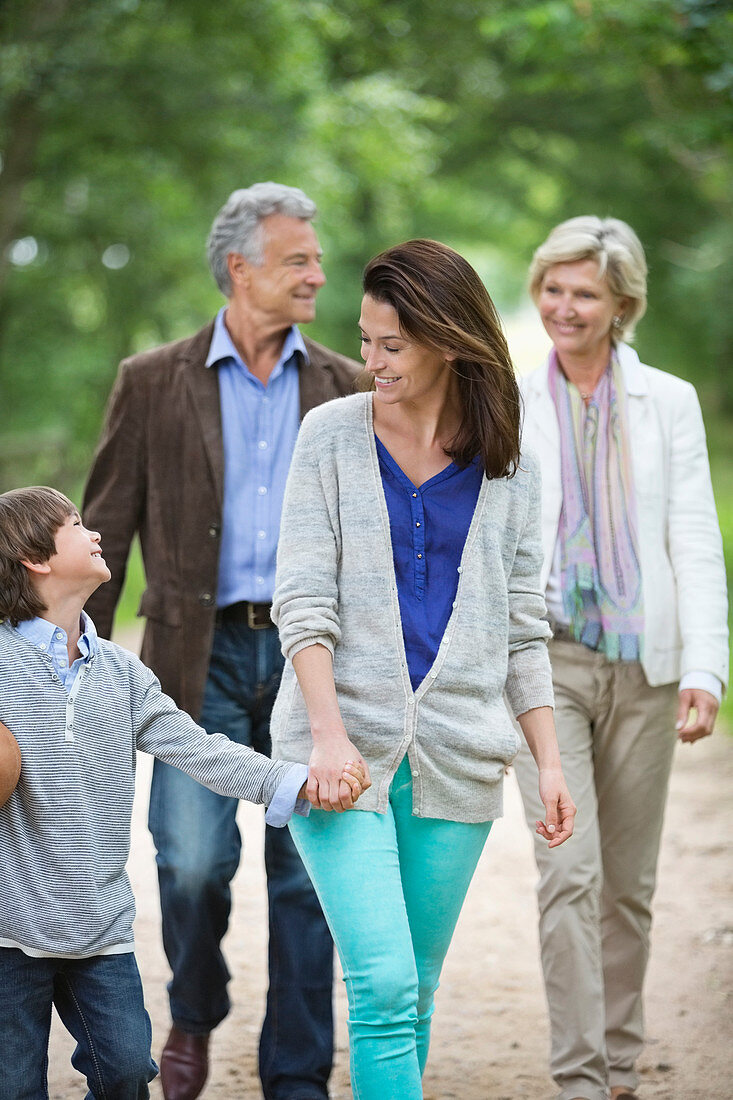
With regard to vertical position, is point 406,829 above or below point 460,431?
below

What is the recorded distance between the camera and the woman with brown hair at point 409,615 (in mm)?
3000

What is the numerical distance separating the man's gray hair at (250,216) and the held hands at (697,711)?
178 centimetres

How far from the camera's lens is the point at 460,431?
10.6 feet

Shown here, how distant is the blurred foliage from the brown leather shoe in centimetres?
505

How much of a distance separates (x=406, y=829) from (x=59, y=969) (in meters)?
0.77

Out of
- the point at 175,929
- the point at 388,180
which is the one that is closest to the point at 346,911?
the point at 175,929

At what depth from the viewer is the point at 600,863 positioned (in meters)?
4.23

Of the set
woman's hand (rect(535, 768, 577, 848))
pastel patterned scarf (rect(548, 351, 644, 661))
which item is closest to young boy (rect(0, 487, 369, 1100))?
woman's hand (rect(535, 768, 577, 848))

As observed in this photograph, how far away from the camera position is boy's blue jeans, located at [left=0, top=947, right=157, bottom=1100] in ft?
9.48

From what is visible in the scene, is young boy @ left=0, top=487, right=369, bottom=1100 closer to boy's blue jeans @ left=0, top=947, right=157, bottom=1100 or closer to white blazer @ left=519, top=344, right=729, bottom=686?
boy's blue jeans @ left=0, top=947, right=157, bottom=1100

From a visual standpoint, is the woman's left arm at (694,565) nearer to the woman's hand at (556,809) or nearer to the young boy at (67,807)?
the woman's hand at (556,809)

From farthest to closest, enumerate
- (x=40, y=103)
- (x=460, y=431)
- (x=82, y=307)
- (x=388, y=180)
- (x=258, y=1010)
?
(x=82, y=307)
(x=388, y=180)
(x=40, y=103)
(x=258, y=1010)
(x=460, y=431)

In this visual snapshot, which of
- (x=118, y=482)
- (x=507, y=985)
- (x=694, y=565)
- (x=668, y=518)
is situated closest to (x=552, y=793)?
(x=694, y=565)

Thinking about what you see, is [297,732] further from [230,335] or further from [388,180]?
[388,180]
